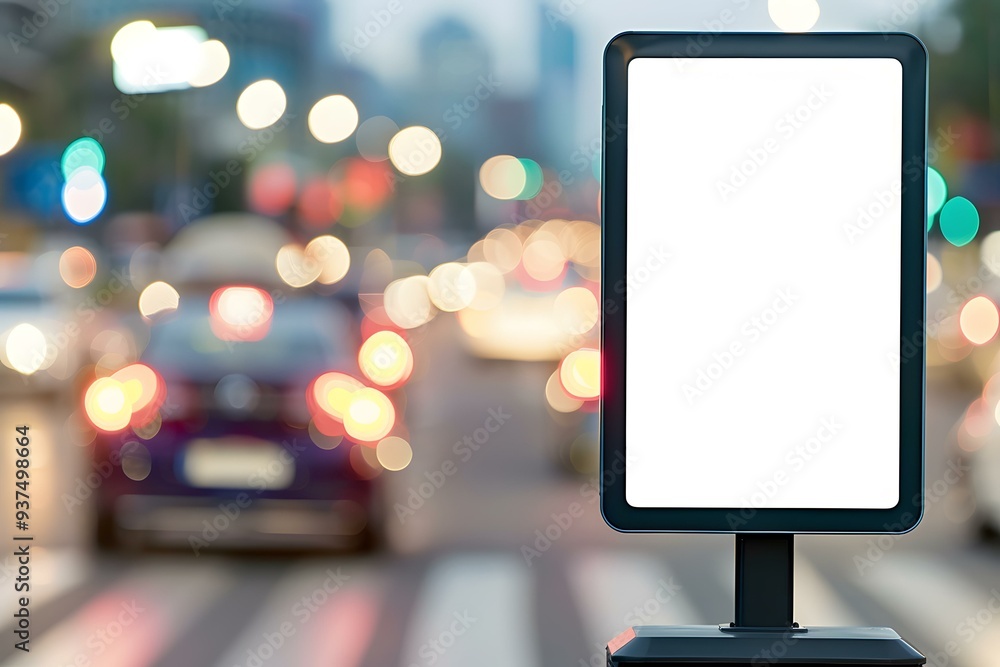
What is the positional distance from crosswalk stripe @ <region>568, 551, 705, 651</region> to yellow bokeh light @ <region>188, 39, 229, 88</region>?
101 ft

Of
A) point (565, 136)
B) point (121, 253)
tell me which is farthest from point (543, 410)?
point (565, 136)

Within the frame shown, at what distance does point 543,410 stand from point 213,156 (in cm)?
3379

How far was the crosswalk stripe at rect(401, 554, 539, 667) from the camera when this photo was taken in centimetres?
655

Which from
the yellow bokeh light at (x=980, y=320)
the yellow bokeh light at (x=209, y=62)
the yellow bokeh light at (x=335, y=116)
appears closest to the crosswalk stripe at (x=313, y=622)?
the yellow bokeh light at (x=980, y=320)

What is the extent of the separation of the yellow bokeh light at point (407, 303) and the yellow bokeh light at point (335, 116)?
477 inches

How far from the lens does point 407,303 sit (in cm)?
4562

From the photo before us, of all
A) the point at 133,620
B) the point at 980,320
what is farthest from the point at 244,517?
the point at 980,320

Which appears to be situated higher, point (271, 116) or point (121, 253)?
point (271, 116)

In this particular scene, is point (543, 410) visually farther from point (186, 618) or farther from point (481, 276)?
point (481, 276)

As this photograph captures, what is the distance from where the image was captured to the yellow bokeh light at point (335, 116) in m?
61.1

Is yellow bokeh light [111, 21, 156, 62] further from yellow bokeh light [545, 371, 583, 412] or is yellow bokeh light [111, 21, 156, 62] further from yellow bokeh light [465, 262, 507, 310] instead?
yellow bokeh light [465, 262, 507, 310]

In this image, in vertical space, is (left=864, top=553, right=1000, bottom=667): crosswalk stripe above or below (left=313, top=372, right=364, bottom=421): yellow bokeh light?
below

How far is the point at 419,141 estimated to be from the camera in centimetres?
7969

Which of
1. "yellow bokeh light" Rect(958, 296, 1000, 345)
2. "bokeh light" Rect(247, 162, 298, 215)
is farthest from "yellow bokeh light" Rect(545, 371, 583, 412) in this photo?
"bokeh light" Rect(247, 162, 298, 215)
